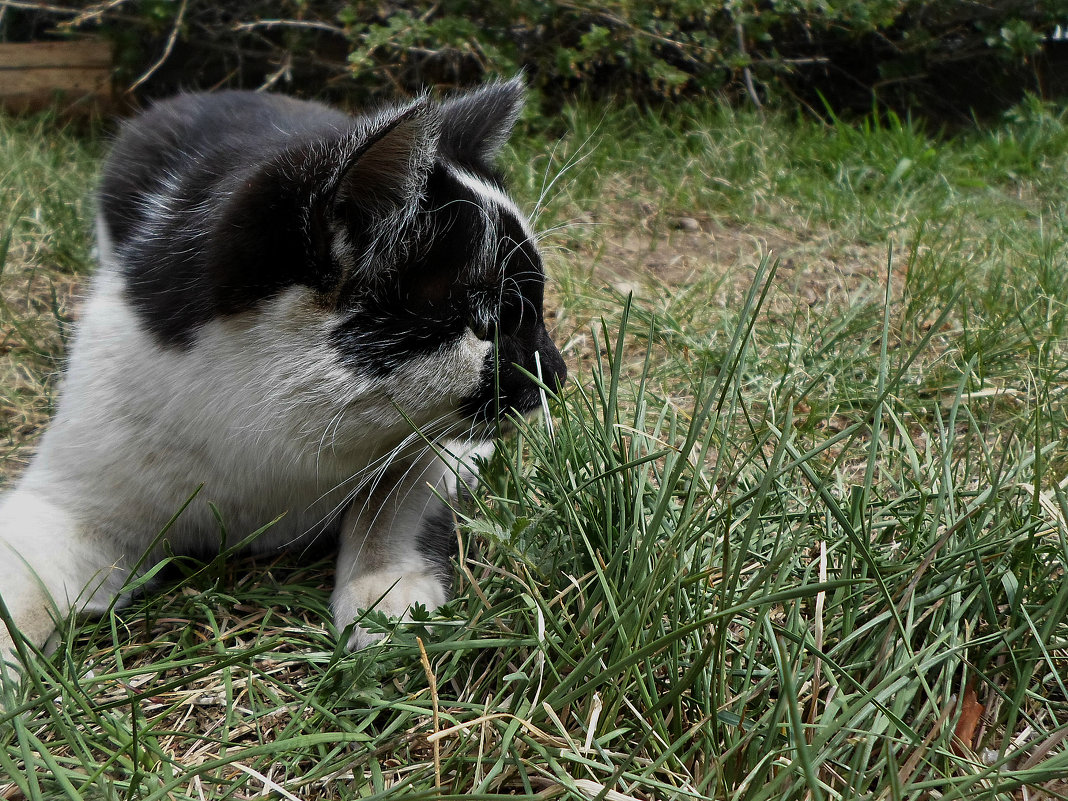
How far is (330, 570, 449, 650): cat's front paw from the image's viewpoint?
1284 mm

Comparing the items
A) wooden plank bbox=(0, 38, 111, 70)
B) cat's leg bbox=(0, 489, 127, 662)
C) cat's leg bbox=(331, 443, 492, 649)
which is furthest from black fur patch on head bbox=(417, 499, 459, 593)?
wooden plank bbox=(0, 38, 111, 70)

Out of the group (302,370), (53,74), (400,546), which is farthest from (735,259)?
(53,74)

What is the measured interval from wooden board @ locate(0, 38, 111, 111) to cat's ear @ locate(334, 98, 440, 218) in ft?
11.8

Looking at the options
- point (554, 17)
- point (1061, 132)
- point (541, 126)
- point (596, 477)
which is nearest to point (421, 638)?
point (596, 477)

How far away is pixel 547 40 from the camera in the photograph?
407 cm

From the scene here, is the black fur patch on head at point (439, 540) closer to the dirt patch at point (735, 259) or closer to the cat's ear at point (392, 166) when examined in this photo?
the cat's ear at point (392, 166)

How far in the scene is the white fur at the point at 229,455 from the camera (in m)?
1.32

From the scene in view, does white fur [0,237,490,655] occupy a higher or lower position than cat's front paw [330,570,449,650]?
higher

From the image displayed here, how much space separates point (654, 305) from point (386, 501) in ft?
3.94

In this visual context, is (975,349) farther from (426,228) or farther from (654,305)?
(426,228)

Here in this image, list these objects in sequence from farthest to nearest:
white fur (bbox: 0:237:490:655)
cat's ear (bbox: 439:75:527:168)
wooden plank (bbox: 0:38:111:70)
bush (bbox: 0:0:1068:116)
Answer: wooden plank (bbox: 0:38:111:70), bush (bbox: 0:0:1068:116), cat's ear (bbox: 439:75:527:168), white fur (bbox: 0:237:490:655)

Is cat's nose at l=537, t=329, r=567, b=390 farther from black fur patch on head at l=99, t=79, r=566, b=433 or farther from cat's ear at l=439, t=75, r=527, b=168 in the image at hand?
cat's ear at l=439, t=75, r=527, b=168

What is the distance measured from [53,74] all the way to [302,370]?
3.75 meters

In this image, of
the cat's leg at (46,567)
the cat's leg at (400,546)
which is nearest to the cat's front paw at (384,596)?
the cat's leg at (400,546)
